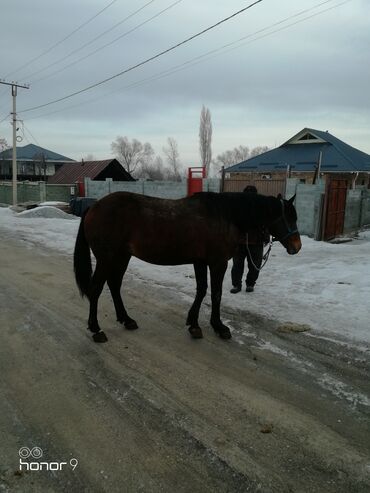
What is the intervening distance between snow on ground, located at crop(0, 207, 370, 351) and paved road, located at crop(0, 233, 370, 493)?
0.52m

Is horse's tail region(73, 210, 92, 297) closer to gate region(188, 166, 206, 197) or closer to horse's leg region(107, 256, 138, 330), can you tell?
horse's leg region(107, 256, 138, 330)

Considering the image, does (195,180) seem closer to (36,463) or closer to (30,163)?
(36,463)

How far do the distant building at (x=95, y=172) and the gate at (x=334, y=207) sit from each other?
85.1 ft

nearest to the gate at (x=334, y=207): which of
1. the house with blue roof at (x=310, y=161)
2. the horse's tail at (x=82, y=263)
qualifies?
the horse's tail at (x=82, y=263)

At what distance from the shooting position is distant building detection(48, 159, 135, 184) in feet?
116

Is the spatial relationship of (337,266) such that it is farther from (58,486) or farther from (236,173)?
(236,173)

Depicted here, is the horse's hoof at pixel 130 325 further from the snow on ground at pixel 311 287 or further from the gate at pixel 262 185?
the gate at pixel 262 185

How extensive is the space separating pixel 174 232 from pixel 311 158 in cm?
2756

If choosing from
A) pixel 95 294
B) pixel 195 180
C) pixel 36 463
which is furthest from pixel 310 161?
pixel 36 463

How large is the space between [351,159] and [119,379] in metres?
28.7

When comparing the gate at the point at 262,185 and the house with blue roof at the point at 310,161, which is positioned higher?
the house with blue roof at the point at 310,161

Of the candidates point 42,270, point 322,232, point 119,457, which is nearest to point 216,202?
point 119,457

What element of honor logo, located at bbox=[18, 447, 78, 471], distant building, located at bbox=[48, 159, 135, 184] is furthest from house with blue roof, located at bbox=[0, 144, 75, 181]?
honor logo, located at bbox=[18, 447, 78, 471]

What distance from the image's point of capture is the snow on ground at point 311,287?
4.81 metres
